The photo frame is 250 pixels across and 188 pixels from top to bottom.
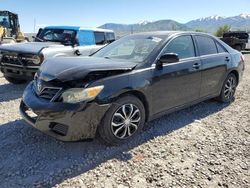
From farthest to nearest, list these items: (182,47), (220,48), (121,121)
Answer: (220,48) < (182,47) < (121,121)

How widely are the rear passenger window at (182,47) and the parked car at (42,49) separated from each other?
8.03ft

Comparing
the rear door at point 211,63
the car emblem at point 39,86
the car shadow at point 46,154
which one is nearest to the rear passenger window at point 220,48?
the rear door at point 211,63

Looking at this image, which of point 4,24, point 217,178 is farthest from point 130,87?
point 4,24

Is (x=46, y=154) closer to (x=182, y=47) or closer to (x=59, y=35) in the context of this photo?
(x=182, y=47)

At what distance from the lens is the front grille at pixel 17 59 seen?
6921 mm

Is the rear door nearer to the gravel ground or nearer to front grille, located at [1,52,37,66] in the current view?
the gravel ground

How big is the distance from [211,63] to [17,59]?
453 cm

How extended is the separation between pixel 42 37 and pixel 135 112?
622 cm


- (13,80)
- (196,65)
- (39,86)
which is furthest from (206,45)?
(13,80)

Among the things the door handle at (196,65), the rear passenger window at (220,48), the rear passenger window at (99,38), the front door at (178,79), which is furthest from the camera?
the rear passenger window at (99,38)

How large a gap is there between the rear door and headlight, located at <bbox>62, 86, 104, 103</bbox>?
2492 millimetres

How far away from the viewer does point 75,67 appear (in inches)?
152

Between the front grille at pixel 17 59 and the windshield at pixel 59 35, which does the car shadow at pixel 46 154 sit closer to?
the front grille at pixel 17 59

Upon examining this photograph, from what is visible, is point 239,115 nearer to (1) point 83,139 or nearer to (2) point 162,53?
(2) point 162,53
